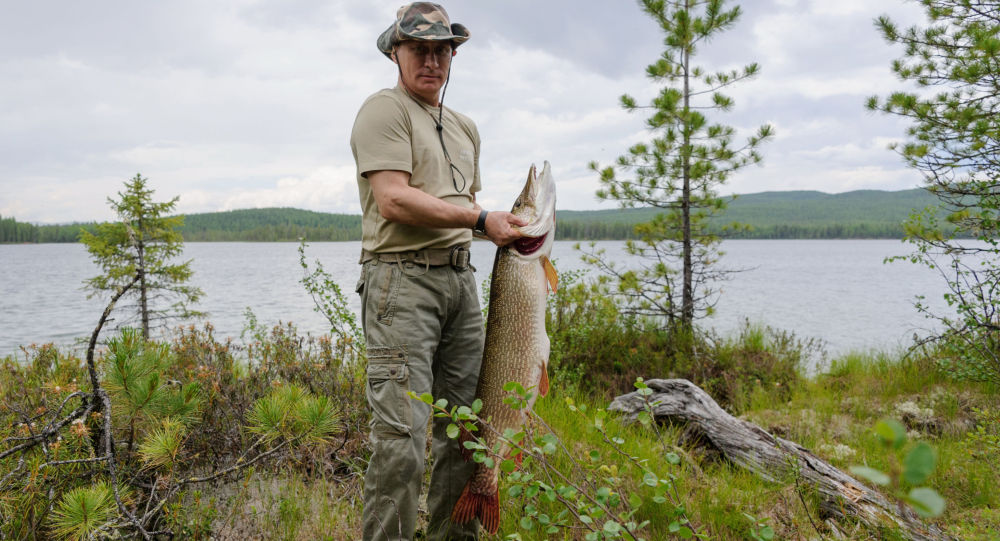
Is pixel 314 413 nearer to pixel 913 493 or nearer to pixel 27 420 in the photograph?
pixel 27 420

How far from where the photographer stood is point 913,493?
0.74m

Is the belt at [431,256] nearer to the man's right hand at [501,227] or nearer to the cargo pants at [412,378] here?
the cargo pants at [412,378]

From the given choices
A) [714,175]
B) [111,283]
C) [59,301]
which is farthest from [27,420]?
[59,301]

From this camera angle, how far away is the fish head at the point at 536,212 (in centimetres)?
311

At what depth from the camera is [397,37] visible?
10.3 ft

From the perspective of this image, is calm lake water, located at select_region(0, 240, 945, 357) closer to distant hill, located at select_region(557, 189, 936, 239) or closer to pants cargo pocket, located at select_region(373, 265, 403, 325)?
pants cargo pocket, located at select_region(373, 265, 403, 325)

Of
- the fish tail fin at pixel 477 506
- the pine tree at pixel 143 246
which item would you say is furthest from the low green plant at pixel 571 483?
the pine tree at pixel 143 246

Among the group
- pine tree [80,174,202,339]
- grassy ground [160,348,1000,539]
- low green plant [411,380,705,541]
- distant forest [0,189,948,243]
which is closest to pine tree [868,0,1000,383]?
grassy ground [160,348,1000,539]

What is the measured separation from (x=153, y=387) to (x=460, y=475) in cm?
182

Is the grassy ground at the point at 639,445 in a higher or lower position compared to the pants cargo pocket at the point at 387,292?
lower

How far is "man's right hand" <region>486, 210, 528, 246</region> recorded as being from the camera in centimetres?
298

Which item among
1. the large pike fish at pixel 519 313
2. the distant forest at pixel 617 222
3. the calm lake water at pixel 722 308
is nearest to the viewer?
the large pike fish at pixel 519 313

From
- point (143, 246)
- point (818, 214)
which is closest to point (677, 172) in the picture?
point (143, 246)

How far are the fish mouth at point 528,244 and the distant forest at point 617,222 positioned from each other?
65.0 meters
